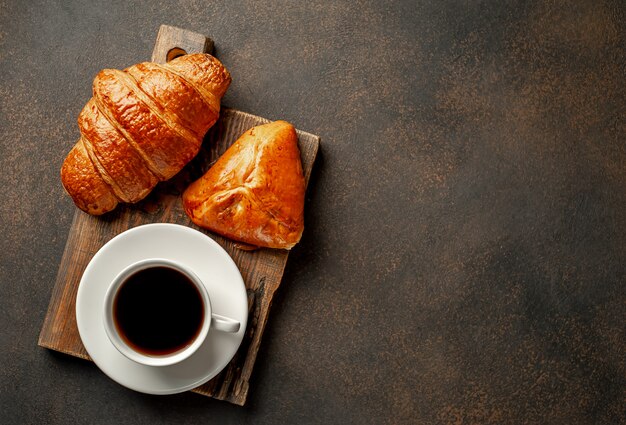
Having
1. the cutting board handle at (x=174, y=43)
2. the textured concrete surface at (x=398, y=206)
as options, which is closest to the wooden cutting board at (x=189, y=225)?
the cutting board handle at (x=174, y=43)

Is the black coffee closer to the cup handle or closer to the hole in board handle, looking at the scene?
the cup handle

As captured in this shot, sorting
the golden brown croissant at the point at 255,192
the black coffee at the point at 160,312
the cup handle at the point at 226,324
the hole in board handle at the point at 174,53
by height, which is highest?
the hole in board handle at the point at 174,53

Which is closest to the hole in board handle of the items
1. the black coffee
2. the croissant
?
the croissant

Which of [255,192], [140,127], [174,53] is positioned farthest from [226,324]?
[174,53]

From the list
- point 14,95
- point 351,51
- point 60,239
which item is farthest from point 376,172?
point 14,95

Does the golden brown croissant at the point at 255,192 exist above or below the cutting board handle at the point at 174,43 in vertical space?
below

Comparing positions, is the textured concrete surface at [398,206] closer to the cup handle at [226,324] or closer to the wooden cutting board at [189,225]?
the wooden cutting board at [189,225]
